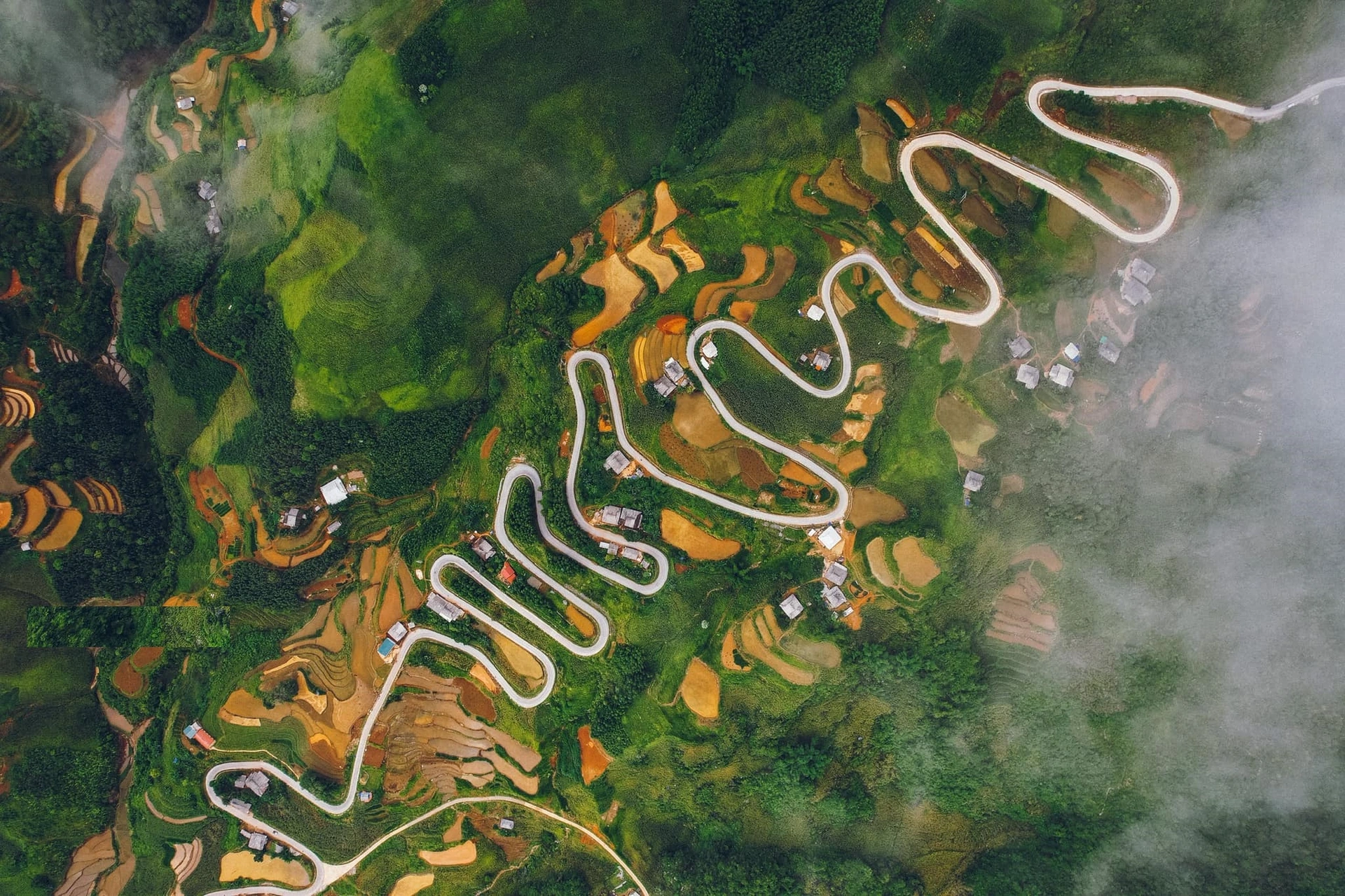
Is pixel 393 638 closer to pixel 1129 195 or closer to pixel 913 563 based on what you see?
pixel 913 563

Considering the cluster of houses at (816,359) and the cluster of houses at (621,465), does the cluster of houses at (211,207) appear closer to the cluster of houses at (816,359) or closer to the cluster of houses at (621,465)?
the cluster of houses at (621,465)

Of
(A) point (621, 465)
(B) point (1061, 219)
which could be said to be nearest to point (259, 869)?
(A) point (621, 465)

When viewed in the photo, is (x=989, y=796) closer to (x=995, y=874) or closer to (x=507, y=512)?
(x=995, y=874)

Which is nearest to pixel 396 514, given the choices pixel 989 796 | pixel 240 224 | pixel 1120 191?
pixel 240 224

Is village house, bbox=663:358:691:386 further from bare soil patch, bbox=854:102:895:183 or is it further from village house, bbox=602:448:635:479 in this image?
bare soil patch, bbox=854:102:895:183

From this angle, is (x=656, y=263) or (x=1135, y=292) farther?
(x=656, y=263)

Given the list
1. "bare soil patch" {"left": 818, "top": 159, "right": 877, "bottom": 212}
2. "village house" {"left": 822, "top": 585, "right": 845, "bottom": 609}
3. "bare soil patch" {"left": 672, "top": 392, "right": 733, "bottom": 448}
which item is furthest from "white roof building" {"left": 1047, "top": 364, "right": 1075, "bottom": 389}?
"bare soil patch" {"left": 672, "top": 392, "right": 733, "bottom": 448}
